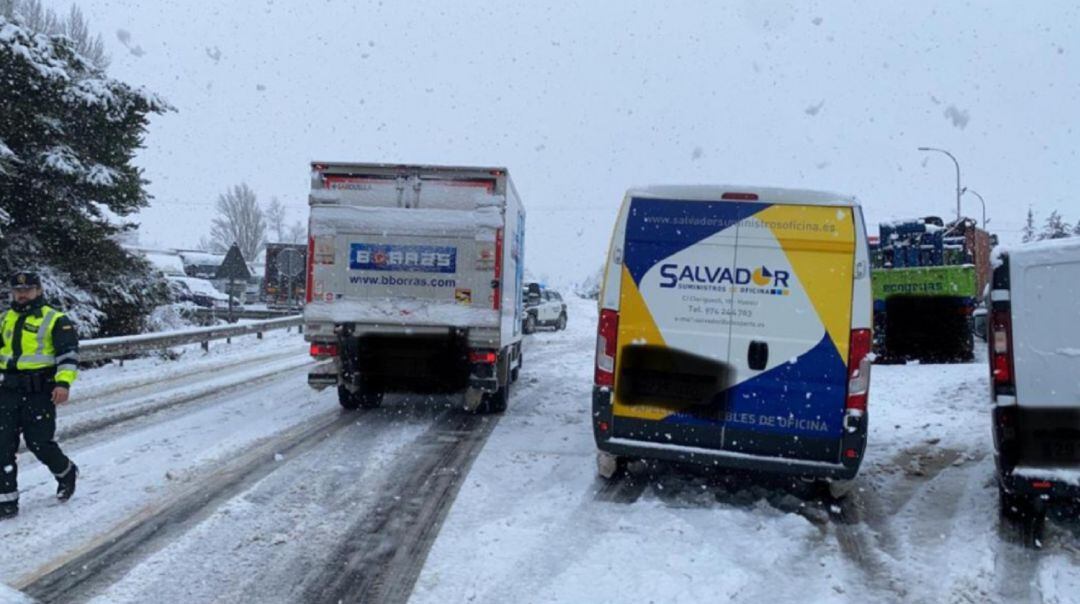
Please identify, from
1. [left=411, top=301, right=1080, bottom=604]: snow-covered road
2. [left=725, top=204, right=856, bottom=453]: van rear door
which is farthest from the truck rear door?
[left=725, top=204, right=856, bottom=453]: van rear door

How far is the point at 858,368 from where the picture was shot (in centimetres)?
537

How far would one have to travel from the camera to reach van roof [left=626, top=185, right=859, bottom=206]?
5.47m

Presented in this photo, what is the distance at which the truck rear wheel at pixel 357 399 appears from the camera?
32.0 ft

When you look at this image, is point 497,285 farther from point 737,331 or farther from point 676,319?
point 737,331

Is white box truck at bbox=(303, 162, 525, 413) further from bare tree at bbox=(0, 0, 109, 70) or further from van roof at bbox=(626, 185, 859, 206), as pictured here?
bare tree at bbox=(0, 0, 109, 70)

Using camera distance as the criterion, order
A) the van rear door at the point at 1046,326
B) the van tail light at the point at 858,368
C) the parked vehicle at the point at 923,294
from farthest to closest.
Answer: the parked vehicle at the point at 923,294 < the van tail light at the point at 858,368 < the van rear door at the point at 1046,326

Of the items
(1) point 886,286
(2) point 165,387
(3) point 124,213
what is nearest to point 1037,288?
(1) point 886,286

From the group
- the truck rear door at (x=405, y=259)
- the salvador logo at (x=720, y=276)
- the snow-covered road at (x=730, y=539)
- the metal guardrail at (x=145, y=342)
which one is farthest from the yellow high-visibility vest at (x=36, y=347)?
the metal guardrail at (x=145, y=342)

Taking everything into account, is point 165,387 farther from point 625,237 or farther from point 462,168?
point 625,237

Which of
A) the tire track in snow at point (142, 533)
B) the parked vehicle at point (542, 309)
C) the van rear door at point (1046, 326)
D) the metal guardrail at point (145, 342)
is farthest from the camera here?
the parked vehicle at point (542, 309)

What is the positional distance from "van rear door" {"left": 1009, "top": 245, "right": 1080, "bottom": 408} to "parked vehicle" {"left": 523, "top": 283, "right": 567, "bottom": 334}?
21.9 meters

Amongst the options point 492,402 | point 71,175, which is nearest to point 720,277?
point 492,402

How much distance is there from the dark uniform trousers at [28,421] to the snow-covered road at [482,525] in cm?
36

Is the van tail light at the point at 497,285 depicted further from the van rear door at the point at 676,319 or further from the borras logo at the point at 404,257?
the van rear door at the point at 676,319
